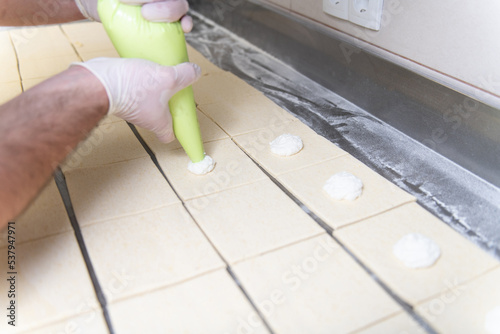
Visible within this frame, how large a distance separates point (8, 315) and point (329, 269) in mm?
796

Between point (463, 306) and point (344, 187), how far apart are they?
466mm

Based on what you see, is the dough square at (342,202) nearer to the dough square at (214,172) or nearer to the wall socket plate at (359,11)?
the dough square at (214,172)

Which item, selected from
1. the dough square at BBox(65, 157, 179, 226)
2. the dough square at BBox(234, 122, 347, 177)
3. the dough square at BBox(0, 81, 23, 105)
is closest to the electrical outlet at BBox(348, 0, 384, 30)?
the dough square at BBox(234, 122, 347, 177)

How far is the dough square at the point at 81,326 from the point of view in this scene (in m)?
0.92

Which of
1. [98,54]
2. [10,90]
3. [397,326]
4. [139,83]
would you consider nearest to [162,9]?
[139,83]

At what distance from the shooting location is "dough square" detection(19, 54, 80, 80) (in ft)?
6.83

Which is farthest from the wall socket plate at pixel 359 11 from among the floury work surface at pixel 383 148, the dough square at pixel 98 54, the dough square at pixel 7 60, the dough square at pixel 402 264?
the dough square at pixel 7 60

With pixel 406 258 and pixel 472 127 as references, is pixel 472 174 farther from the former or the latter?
pixel 406 258

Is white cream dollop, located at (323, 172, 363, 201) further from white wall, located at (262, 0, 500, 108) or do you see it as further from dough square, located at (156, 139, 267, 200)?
white wall, located at (262, 0, 500, 108)

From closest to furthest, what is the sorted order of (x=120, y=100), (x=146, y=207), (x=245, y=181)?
(x=120, y=100) < (x=146, y=207) < (x=245, y=181)

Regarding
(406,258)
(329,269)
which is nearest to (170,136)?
(329,269)

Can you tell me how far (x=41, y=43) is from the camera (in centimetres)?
247

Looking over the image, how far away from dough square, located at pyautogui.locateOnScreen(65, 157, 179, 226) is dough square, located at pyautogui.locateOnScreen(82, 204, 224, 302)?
0.13ft

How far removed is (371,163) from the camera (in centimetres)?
146
